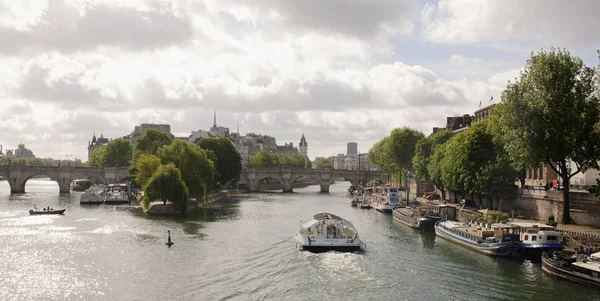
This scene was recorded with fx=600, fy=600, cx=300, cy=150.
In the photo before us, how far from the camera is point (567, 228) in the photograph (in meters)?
53.8

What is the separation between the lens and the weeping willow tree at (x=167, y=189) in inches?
2990

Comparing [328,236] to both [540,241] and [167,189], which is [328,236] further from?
[167,189]

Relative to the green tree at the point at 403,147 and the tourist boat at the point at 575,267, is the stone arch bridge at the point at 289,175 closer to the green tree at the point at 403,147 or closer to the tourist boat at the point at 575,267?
the green tree at the point at 403,147

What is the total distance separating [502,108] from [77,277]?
42.8 meters

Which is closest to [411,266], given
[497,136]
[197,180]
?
[497,136]

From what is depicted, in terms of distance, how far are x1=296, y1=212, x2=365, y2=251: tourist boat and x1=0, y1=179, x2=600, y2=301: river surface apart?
1.37 meters

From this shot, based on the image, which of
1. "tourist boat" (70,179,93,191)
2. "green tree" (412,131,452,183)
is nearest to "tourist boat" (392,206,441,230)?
"green tree" (412,131,452,183)

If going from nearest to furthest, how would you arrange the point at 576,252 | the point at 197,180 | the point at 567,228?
1. the point at 576,252
2. the point at 567,228
3. the point at 197,180

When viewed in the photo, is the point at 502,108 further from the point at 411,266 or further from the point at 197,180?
the point at 197,180

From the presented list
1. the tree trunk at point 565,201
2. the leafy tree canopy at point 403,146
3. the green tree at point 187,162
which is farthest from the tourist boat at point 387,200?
the tree trunk at point 565,201

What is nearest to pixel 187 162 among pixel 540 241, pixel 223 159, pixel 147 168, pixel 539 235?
pixel 147 168

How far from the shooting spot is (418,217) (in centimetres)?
6994

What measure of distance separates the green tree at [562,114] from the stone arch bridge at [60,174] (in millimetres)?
97832

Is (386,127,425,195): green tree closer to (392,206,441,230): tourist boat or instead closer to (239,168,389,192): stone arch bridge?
(239,168,389,192): stone arch bridge
